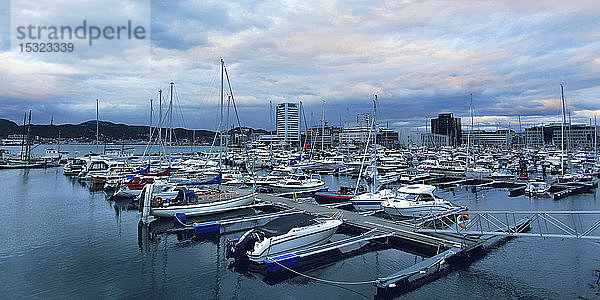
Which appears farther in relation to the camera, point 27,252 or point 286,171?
point 286,171

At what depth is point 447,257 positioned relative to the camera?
1744 centimetres

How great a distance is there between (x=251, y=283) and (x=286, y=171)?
4602 cm

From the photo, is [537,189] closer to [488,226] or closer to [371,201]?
[371,201]

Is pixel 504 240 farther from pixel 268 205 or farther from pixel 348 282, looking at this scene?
pixel 268 205

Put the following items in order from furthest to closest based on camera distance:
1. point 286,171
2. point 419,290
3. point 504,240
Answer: point 286,171, point 504,240, point 419,290

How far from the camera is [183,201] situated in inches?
1184

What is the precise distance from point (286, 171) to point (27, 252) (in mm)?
44103

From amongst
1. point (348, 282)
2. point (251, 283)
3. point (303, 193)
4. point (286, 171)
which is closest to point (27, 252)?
point (251, 283)

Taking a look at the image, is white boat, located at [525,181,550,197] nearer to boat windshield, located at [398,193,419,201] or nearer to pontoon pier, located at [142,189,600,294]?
pontoon pier, located at [142,189,600,294]

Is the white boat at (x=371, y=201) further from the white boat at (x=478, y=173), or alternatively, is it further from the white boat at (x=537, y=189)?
the white boat at (x=478, y=173)

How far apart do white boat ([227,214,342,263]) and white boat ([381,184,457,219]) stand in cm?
726

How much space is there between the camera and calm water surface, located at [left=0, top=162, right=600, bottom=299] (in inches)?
594

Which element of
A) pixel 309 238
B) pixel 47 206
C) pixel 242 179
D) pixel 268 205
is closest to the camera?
pixel 309 238

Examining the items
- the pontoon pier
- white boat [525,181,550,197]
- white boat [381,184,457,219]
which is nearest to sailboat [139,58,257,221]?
the pontoon pier
